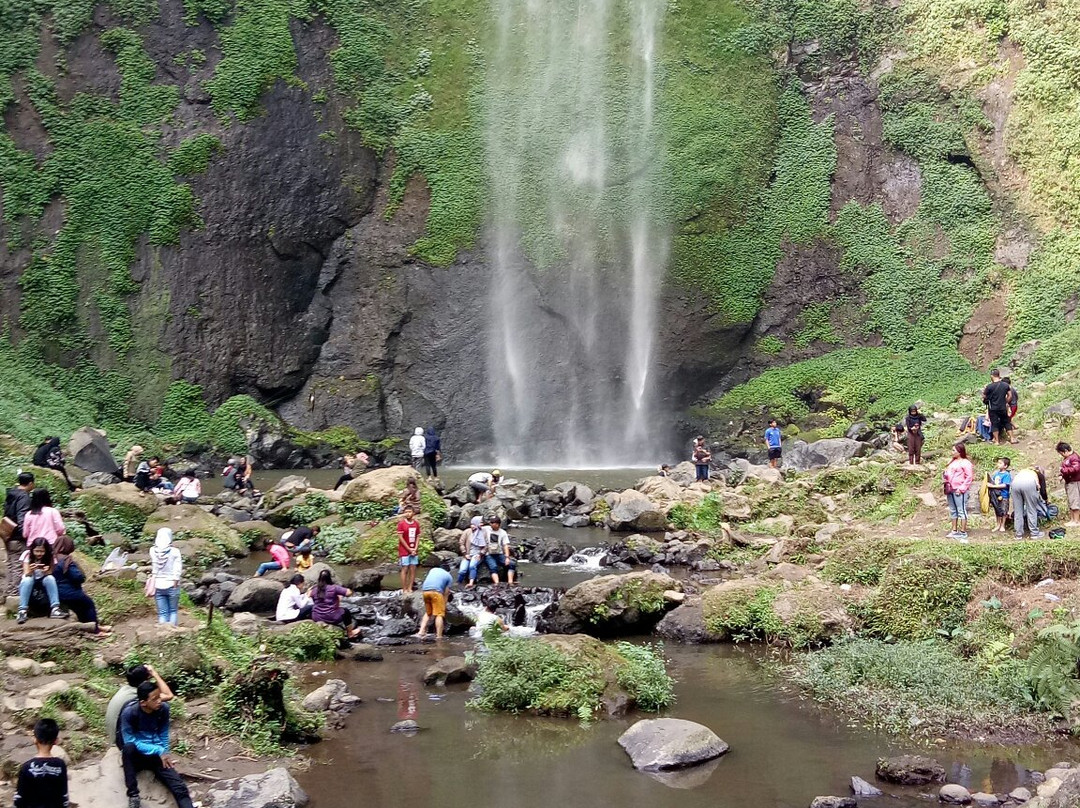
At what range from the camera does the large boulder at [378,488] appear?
24.3 metres

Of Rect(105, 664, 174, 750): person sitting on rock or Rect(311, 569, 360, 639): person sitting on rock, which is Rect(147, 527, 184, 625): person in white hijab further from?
Rect(105, 664, 174, 750): person sitting on rock

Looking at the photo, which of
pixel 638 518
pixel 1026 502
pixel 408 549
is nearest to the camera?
pixel 1026 502

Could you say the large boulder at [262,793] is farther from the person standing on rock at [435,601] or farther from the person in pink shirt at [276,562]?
the person in pink shirt at [276,562]

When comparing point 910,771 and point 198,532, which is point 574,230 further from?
point 910,771

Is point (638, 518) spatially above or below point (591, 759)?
above

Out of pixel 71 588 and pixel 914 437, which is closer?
pixel 71 588

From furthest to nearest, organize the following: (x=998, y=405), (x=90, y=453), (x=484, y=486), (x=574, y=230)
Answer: (x=574, y=230), (x=90, y=453), (x=484, y=486), (x=998, y=405)

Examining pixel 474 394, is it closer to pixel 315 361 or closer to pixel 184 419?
pixel 315 361

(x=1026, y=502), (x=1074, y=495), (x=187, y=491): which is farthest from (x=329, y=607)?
(x=187, y=491)

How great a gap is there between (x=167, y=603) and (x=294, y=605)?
2366 mm

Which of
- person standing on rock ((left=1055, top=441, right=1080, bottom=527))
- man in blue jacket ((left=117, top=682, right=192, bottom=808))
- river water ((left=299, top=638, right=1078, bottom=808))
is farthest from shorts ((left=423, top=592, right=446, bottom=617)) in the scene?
person standing on rock ((left=1055, top=441, right=1080, bottom=527))

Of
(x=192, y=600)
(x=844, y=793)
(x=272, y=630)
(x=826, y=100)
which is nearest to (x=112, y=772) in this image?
(x=272, y=630)

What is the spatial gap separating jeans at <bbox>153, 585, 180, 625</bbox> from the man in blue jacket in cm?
517

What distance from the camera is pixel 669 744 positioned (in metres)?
10.8
